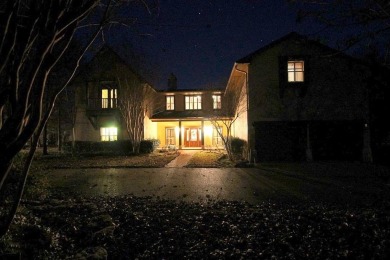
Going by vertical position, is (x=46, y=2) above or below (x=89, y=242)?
above

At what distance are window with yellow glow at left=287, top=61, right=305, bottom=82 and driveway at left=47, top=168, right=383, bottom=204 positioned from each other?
6791 millimetres

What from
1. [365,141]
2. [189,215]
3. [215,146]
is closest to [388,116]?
[365,141]

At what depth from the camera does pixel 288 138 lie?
18.3m

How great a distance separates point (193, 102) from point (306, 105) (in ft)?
51.9

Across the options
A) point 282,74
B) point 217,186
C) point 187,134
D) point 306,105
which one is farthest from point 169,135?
point 217,186

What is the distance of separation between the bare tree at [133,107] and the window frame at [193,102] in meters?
7.80

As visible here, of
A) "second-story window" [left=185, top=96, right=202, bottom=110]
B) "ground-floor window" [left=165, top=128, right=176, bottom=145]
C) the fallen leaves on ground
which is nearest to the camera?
the fallen leaves on ground

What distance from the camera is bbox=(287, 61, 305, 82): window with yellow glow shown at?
18.4 m

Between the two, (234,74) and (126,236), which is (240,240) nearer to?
(126,236)

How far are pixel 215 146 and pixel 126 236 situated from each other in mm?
25646

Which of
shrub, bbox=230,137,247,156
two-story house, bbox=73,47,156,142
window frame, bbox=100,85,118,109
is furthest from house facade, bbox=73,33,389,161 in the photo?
window frame, bbox=100,85,118,109

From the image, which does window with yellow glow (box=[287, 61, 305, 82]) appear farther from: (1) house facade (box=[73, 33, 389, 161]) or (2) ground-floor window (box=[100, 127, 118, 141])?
(2) ground-floor window (box=[100, 127, 118, 141])

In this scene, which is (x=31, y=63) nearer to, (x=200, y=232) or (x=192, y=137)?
(x=200, y=232)

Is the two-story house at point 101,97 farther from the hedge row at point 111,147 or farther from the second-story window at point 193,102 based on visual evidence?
the second-story window at point 193,102
